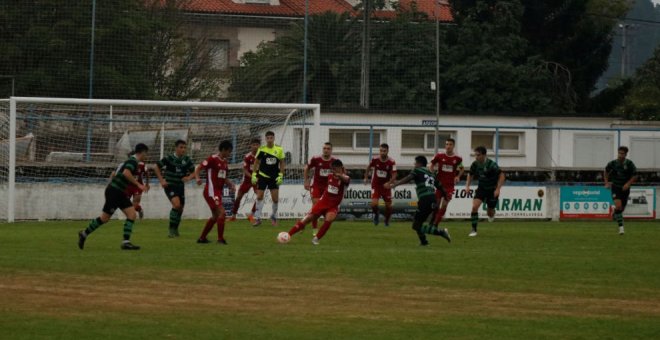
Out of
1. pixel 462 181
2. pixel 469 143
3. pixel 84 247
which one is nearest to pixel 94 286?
pixel 84 247

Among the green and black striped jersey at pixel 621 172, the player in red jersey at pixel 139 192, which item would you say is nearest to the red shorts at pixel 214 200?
the player in red jersey at pixel 139 192

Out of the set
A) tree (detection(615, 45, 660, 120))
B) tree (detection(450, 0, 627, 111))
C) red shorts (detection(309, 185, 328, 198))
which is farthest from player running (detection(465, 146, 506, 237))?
tree (detection(450, 0, 627, 111))

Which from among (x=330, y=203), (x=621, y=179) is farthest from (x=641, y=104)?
(x=330, y=203)

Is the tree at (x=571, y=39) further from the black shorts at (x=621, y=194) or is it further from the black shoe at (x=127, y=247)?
the black shoe at (x=127, y=247)

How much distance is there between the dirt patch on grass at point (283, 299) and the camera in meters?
14.7

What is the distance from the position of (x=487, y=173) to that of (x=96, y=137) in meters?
12.8

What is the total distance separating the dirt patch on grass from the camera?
1466cm

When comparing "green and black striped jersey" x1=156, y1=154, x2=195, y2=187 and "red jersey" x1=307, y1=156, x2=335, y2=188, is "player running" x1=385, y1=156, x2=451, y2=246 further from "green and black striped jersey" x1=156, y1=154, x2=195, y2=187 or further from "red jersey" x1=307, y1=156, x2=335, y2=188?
"red jersey" x1=307, y1=156, x2=335, y2=188

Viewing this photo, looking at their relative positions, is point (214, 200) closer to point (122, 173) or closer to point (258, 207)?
point (122, 173)

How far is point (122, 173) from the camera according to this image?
22203 millimetres

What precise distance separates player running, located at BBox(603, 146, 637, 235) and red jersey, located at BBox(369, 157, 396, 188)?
5.46 meters

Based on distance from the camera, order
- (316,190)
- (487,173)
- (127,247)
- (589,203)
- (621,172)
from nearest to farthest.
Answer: (127,247)
(487,173)
(316,190)
(621,172)
(589,203)

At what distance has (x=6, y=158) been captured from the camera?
3478cm

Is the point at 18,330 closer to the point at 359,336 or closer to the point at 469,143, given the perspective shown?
the point at 359,336
